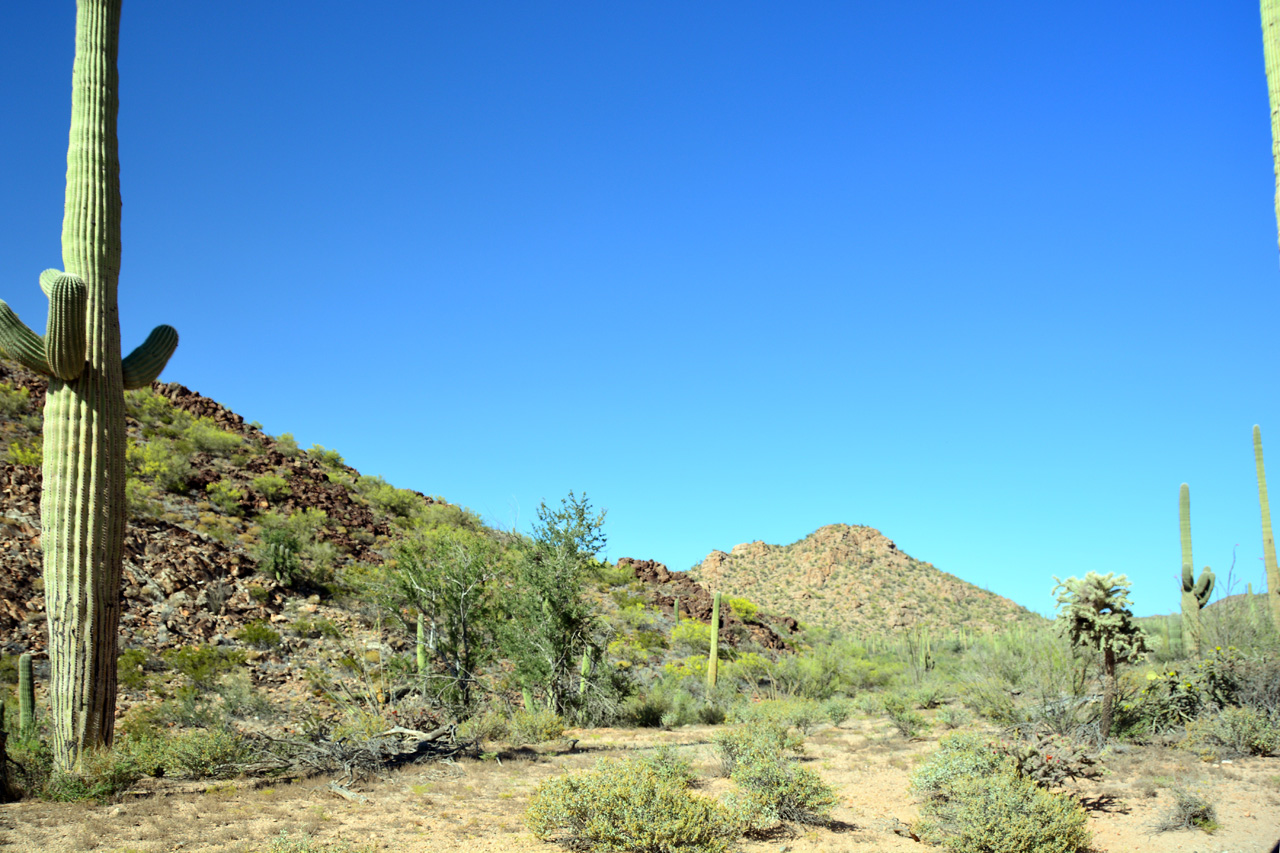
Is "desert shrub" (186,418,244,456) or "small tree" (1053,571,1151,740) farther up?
"desert shrub" (186,418,244,456)

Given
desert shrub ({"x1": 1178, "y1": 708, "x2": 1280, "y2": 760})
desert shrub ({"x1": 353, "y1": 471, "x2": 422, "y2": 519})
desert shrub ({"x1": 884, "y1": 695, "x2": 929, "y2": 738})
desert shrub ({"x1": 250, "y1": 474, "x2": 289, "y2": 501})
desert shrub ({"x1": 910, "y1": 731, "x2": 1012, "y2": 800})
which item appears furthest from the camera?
desert shrub ({"x1": 353, "y1": 471, "x2": 422, "y2": 519})

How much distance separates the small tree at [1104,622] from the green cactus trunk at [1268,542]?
7812 millimetres

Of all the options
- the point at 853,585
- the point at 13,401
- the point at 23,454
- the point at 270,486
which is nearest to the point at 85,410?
the point at 23,454

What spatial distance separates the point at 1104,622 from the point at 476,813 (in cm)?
939

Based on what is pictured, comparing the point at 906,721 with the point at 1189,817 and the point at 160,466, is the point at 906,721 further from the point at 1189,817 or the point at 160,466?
the point at 160,466

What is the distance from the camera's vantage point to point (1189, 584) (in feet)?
62.3

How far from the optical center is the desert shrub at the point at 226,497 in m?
26.4

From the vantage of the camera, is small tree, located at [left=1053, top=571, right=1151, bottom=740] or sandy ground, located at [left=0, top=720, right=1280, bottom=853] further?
small tree, located at [left=1053, top=571, right=1151, bottom=740]

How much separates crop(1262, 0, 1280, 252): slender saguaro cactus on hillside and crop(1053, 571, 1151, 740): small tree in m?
9.54

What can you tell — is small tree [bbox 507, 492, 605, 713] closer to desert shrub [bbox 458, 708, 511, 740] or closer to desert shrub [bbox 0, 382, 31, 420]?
desert shrub [bbox 458, 708, 511, 740]

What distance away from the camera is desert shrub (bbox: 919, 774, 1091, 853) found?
7867 millimetres

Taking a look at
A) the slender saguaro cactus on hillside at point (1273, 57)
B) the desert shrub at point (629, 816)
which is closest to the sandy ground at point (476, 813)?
the desert shrub at point (629, 816)

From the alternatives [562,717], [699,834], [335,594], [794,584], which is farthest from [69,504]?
[794,584]

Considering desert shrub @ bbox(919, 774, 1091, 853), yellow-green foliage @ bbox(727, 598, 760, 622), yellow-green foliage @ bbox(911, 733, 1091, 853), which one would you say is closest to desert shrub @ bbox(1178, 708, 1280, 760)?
yellow-green foliage @ bbox(911, 733, 1091, 853)
